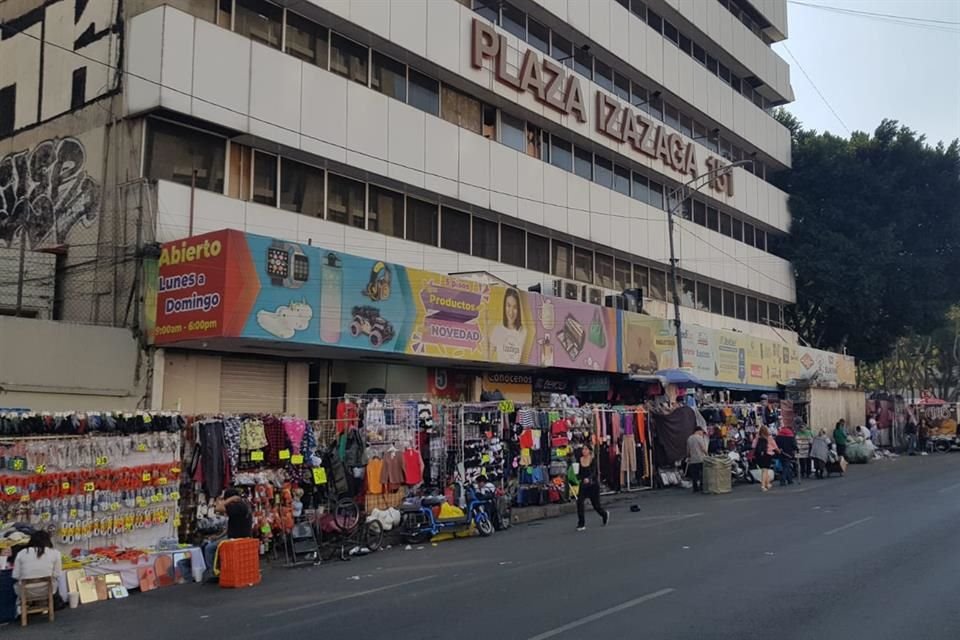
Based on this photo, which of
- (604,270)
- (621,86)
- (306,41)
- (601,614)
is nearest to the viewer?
(601,614)

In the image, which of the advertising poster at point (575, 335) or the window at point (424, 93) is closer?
the window at point (424, 93)

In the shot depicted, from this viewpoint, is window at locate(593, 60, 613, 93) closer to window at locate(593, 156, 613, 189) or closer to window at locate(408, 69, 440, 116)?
window at locate(593, 156, 613, 189)

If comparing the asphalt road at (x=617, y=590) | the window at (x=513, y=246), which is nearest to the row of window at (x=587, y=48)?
the window at (x=513, y=246)

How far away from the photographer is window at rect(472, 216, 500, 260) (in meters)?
26.0

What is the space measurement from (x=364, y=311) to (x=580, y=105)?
48.8ft

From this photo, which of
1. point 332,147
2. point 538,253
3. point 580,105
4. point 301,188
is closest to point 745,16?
point 580,105

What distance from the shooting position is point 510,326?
76.1ft

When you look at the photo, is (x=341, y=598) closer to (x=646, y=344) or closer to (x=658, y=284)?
(x=646, y=344)

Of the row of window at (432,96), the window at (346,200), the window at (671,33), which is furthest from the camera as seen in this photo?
the window at (671,33)

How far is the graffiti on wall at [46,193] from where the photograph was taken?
61.0 ft

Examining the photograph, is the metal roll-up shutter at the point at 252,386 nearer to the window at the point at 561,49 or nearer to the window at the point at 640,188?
the window at the point at 561,49

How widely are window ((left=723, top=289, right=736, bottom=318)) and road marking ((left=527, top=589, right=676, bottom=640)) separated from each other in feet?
105

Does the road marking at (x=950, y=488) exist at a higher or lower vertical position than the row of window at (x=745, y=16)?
lower

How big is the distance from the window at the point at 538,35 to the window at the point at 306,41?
32.8 feet
